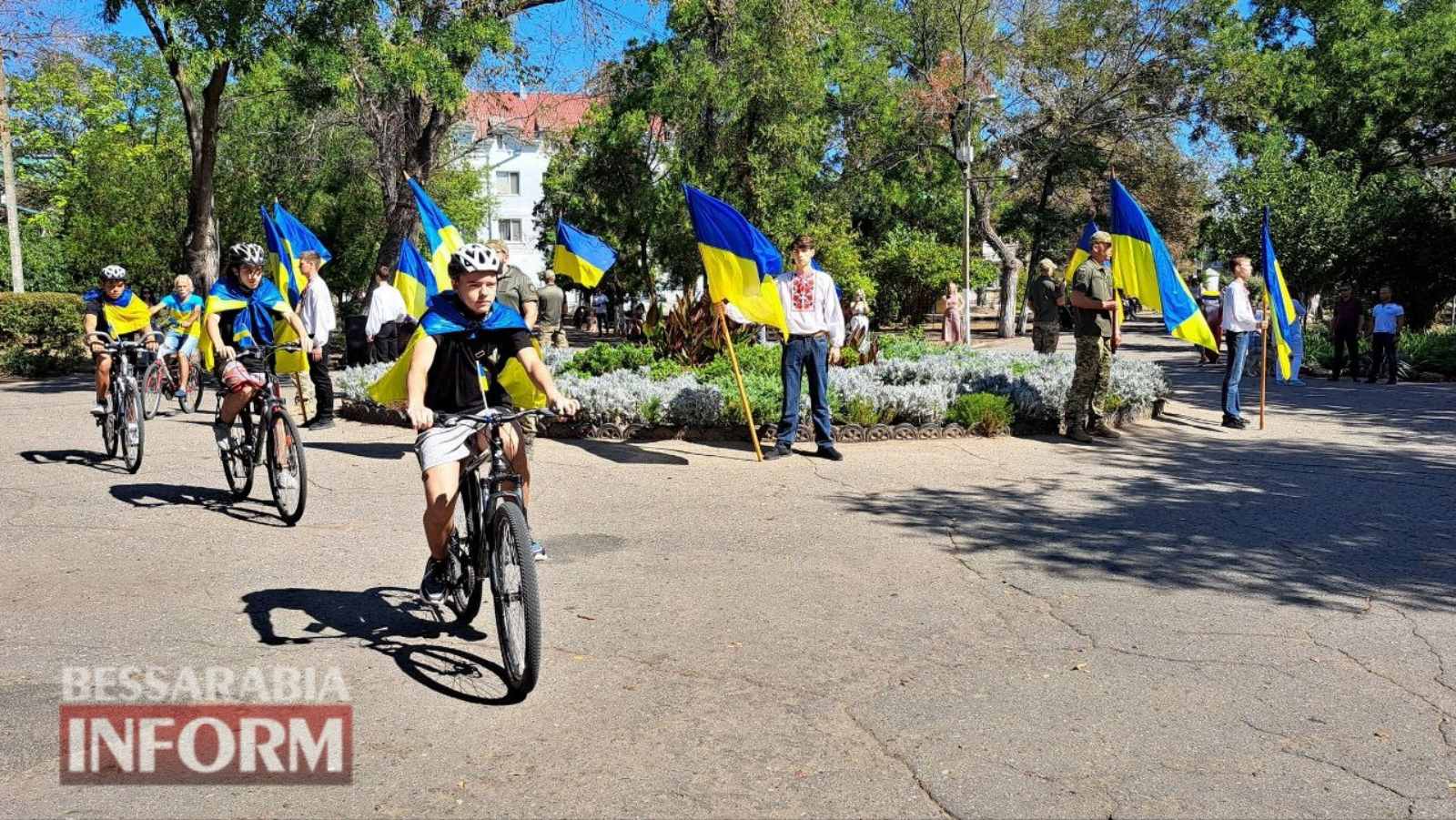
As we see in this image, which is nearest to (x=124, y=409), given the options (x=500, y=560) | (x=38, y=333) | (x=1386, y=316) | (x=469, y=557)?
(x=469, y=557)

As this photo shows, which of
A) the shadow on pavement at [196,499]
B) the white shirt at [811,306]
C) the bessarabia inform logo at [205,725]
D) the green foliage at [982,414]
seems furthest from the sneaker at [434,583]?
the green foliage at [982,414]

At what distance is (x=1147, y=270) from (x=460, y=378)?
808 centimetres

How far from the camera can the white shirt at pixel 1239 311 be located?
1205 cm

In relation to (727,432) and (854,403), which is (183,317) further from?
(854,403)

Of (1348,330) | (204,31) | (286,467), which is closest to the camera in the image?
(286,467)

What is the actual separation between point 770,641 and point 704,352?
29.8 ft

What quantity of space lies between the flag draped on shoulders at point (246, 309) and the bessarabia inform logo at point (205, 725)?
3.69 m

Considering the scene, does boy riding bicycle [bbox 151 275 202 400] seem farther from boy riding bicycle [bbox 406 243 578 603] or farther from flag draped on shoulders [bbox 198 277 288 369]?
boy riding bicycle [bbox 406 243 578 603]

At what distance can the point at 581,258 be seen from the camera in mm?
13820

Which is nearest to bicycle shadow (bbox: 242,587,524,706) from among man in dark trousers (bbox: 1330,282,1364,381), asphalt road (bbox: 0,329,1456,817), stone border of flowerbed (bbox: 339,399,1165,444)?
asphalt road (bbox: 0,329,1456,817)

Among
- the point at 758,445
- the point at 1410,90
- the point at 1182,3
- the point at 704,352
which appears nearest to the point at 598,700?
the point at 758,445

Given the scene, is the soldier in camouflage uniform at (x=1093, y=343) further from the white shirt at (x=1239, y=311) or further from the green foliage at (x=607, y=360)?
the green foliage at (x=607, y=360)

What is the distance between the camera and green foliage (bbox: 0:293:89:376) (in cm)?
1923

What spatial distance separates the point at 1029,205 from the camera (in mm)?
40406
